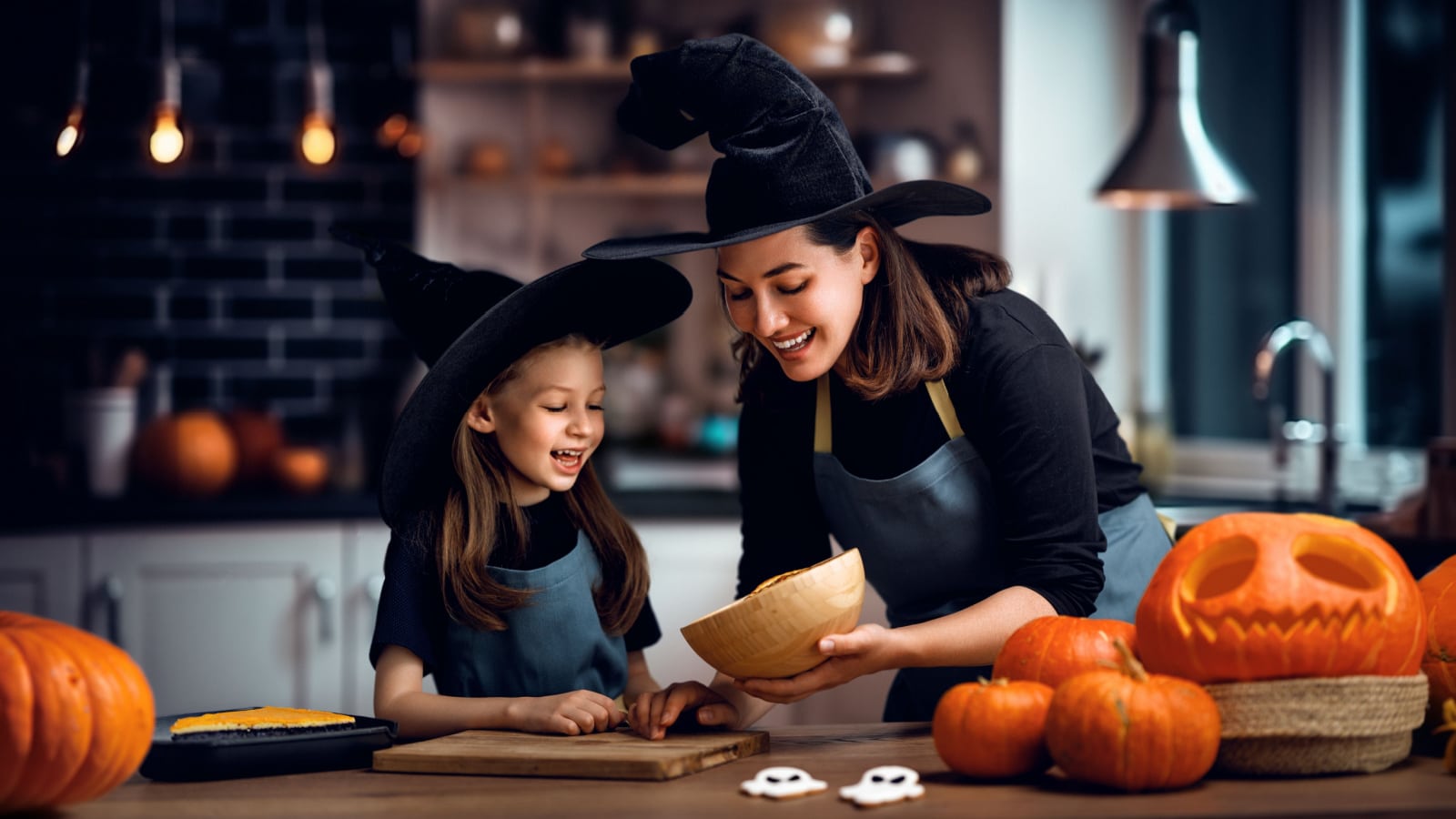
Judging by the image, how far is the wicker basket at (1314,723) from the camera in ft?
3.86

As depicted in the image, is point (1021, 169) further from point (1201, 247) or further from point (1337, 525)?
point (1337, 525)

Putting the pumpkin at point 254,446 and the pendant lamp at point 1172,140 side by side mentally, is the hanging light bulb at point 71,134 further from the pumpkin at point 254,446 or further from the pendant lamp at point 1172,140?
the pendant lamp at point 1172,140

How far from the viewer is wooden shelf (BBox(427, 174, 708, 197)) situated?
420 centimetres

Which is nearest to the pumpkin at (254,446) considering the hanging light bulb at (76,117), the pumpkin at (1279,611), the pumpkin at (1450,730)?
the hanging light bulb at (76,117)

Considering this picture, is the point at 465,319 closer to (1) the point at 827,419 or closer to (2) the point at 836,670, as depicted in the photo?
(1) the point at 827,419

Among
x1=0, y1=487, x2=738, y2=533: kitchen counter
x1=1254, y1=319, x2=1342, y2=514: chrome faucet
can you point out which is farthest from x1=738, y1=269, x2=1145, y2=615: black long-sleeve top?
x1=0, y1=487, x2=738, y2=533: kitchen counter

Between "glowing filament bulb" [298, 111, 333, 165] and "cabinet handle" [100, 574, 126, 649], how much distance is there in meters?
0.97

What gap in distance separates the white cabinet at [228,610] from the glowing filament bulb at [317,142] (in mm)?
785

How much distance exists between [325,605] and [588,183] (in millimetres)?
1600

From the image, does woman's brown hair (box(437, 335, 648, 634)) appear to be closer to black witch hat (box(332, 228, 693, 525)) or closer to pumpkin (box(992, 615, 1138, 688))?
black witch hat (box(332, 228, 693, 525))

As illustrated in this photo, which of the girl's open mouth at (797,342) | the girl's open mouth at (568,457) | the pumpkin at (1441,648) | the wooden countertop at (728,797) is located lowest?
the wooden countertop at (728,797)

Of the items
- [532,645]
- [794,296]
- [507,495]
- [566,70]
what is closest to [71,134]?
[507,495]

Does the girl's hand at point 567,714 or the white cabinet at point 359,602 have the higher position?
the girl's hand at point 567,714

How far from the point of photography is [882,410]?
67.7 inches
